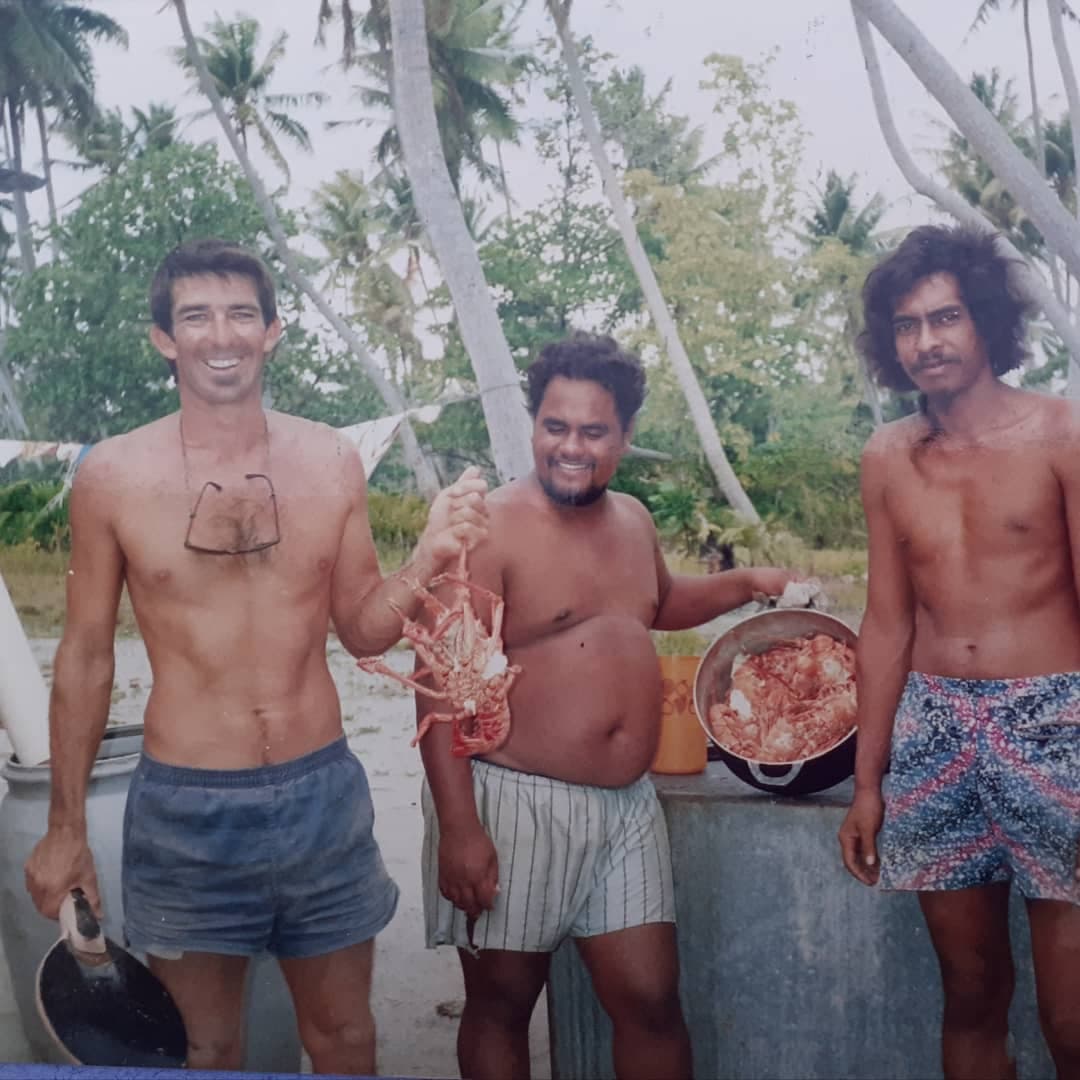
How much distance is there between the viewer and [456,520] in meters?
2.80

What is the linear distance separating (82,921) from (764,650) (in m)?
1.76

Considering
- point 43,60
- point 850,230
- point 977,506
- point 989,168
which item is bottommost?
point 977,506

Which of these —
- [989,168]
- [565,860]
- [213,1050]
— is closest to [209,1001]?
[213,1050]

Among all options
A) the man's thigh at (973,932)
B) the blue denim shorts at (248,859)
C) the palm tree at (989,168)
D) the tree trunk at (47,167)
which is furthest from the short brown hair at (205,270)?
the man's thigh at (973,932)

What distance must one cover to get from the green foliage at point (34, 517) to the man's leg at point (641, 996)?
1.58 m

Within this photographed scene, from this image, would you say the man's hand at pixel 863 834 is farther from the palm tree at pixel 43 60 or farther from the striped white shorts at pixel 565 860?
the palm tree at pixel 43 60

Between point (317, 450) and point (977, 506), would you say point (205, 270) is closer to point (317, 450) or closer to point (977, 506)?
point (317, 450)

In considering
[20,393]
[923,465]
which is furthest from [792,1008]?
[20,393]

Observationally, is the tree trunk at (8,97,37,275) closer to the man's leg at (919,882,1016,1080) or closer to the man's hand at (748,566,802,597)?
the man's hand at (748,566,802,597)

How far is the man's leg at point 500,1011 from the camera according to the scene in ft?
9.22

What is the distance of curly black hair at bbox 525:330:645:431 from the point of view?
9.14 ft

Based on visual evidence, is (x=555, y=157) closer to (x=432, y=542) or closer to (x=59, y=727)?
(x=432, y=542)

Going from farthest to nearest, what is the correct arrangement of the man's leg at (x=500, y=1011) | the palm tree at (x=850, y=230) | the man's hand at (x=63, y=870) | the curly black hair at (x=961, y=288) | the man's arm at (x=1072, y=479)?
the man's hand at (x=63, y=870) → the man's leg at (x=500, y=1011) → the palm tree at (x=850, y=230) → the curly black hair at (x=961, y=288) → the man's arm at (x=1072, y=479)

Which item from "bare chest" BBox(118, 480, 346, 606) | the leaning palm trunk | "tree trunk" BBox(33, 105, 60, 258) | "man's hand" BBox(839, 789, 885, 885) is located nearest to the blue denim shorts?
"bare chest" BBox(118, 480, 346, 606)
